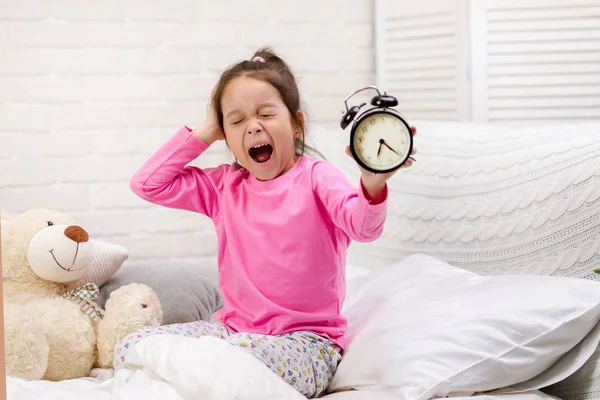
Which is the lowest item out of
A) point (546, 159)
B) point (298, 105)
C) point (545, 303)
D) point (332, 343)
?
point (332, 343)

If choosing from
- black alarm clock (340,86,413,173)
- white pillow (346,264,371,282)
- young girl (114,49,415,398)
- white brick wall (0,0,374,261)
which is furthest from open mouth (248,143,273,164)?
white brick wall (0,0,374,261)

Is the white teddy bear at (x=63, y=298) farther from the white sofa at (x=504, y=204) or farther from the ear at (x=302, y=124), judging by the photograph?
the white sofa at (x=504, y=204)

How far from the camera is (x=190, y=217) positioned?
9.05 ft

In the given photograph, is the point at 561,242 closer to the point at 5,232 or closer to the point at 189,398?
the point at 189,398

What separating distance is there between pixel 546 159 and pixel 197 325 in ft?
2.61

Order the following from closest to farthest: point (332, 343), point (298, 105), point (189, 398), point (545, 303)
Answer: point (189, 398) < point (545, 303) < point (332, 343) < point (298, 105)

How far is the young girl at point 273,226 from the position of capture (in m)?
1.48

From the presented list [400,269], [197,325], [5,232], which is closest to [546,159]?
[400,269]

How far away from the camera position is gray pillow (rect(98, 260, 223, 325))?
72.9 inches

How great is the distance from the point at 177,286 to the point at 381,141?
2.87 feet

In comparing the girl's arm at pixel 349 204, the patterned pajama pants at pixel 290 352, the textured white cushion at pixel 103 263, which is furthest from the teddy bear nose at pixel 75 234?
the girl's arm at pixel 349 204

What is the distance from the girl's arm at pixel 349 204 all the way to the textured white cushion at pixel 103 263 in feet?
1.98

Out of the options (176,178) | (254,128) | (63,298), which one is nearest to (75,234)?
(63,298)

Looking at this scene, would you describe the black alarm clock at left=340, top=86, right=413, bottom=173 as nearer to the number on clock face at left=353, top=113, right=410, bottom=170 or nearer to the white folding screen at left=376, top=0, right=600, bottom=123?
the number on clock face at left=353, top=113, right=410, bottom=170
